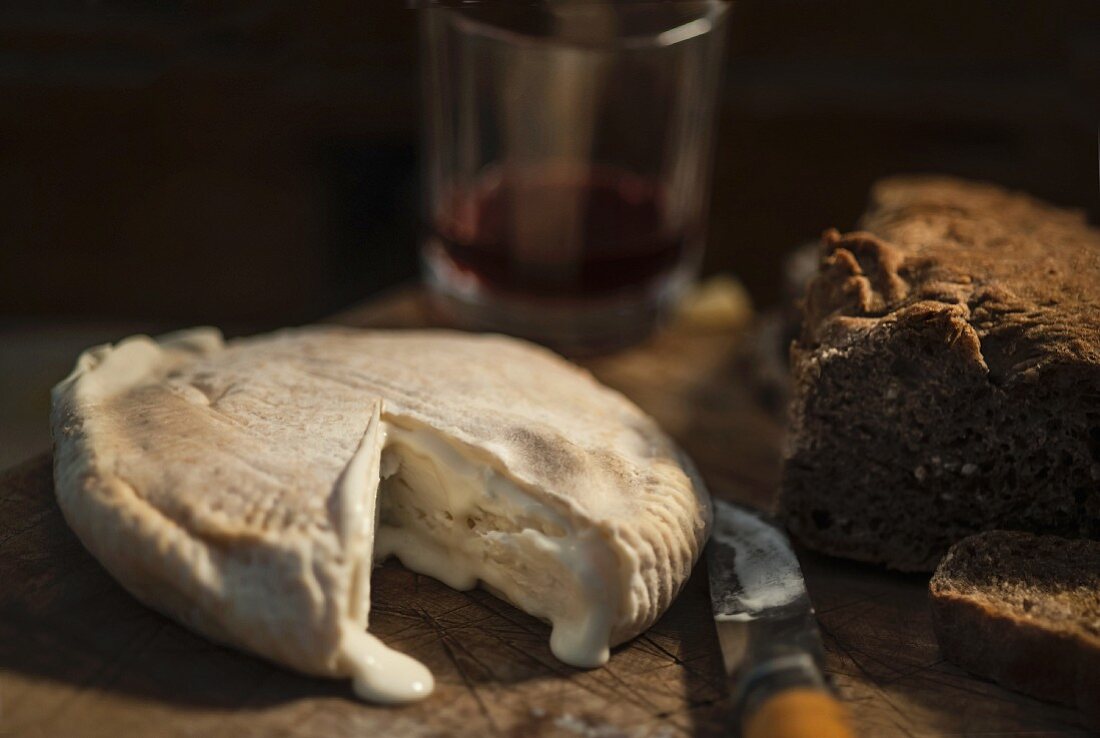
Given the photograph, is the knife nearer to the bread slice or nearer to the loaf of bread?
the loaf of bread

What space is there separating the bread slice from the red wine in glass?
1.55 m

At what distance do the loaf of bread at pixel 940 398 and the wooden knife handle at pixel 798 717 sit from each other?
28.9 inches

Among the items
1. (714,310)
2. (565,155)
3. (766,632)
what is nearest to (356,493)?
(766,632)

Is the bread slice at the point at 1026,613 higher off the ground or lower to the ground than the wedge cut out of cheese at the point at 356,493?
lower

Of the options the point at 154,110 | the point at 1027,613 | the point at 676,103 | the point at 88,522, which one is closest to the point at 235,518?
the point at 88,522

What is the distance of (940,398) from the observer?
250 cm

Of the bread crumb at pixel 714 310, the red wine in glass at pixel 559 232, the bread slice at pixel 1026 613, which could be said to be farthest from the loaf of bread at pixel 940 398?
the bread crumb at pixel 714 310

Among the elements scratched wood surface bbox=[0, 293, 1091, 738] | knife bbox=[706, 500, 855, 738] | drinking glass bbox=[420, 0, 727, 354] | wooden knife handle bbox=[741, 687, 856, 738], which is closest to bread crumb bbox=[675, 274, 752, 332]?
drinking glass bbox=[420, 0, 727, 354]

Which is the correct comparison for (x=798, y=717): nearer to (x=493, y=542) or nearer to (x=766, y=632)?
(x=766, y=632)

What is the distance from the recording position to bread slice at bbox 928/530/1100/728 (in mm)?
2215

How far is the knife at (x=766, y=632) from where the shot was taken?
6.43 ft

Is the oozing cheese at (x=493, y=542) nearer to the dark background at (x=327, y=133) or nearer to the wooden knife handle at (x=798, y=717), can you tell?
the wooden knife handle at (x=798, y=717)

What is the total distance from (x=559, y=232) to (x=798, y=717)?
201 cm

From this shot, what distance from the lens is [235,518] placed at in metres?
2.15
